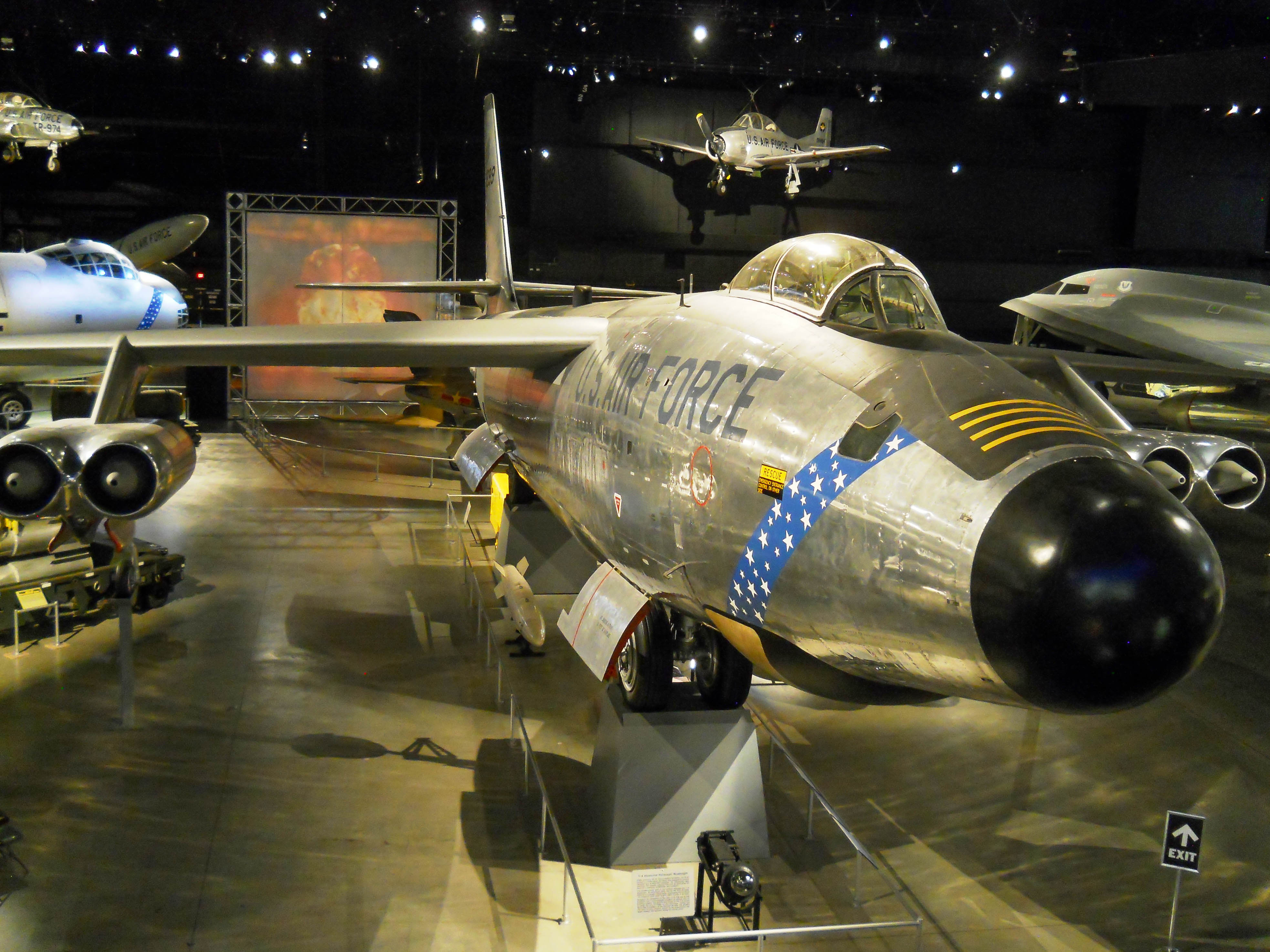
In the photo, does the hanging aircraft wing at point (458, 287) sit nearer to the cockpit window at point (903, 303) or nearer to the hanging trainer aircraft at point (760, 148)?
the hanging trainer aircraft at point (760, 148)

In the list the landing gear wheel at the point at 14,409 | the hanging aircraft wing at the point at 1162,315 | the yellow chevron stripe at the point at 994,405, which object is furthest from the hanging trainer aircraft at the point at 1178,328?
the landing gear wheel at the point at 14,409

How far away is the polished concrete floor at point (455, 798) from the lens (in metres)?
6.60

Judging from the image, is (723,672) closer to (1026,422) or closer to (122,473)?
(1026,422)

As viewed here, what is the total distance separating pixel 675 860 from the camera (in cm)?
748

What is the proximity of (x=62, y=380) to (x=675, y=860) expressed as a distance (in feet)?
65.9

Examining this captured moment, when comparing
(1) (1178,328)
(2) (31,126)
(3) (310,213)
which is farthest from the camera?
(3) (310,213)

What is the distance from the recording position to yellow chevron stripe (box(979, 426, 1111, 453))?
402 centimetres

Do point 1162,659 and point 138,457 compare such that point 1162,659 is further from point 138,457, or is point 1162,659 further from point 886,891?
point 138,457

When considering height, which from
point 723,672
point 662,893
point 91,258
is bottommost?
point 662,893

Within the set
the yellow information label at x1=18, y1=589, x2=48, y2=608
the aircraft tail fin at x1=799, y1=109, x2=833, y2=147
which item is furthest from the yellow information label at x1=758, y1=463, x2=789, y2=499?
the aircraft tail fin at x1=799, y1=109, x2=833, y2=147

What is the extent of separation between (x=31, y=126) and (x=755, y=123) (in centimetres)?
1581

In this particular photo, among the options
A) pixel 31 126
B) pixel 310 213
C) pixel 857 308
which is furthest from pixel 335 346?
pixel 31 126

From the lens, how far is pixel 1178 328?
1647cm

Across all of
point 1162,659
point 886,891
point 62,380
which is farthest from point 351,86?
point 1162,659
